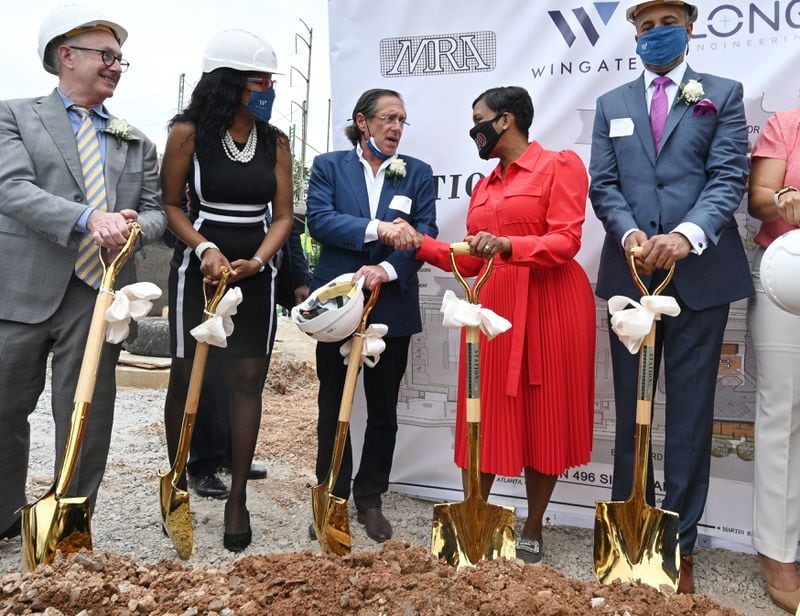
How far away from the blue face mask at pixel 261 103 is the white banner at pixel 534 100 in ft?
2.58

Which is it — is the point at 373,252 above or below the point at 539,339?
above

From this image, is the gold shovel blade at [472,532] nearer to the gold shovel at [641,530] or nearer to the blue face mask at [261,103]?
the gold shovel at [641,530]

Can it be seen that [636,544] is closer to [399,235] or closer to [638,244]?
[638,244]

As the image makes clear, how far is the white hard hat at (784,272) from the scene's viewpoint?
7.43ft

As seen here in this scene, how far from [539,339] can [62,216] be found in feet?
6.33

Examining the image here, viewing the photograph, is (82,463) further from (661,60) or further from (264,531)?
(661,60)

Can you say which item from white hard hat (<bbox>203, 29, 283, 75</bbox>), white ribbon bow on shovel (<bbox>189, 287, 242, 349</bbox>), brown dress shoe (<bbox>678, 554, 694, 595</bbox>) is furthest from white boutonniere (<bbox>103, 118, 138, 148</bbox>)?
brown dress shoe (<bbox>678, 554, 694, 595</bbox>)

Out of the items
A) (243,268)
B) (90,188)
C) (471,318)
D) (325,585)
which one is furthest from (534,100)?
(325,585)

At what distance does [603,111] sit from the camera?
3.06 m

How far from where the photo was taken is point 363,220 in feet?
10.7

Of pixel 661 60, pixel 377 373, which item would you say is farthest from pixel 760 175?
pixel 377 373

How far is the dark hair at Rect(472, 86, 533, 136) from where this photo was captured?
316cm

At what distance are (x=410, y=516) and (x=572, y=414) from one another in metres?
1.18

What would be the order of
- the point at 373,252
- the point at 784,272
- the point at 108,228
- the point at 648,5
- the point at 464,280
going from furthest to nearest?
→ the point at 373,252
the point at 648,5
the point at 464,280
the point at 108,228
the point at 784,272
